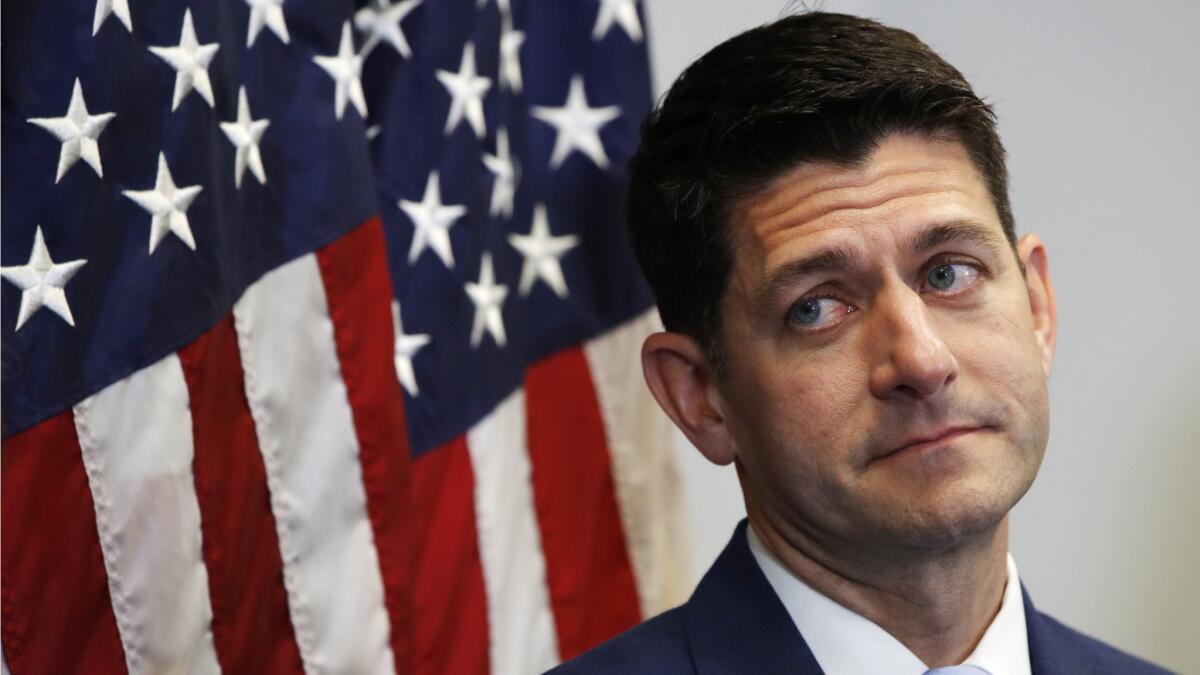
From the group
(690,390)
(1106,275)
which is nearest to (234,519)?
(690,390)

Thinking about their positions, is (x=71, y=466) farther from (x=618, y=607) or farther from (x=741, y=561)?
(x=618, y=607)

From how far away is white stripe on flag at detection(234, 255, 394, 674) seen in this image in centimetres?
198

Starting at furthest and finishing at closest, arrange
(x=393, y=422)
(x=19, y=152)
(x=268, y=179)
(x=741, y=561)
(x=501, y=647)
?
(x=501, y=647), (x=393, y=422), (x=268, y=179), (x=741, y=561), (x=19, y=152)

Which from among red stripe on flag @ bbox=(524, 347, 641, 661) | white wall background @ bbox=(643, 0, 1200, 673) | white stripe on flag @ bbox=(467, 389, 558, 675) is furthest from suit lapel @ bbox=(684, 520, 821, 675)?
white wall background @ bbox=(643, 0, 1200, 673)

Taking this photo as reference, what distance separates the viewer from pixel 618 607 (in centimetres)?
262

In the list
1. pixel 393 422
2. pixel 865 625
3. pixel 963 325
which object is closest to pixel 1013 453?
pixel 963 325

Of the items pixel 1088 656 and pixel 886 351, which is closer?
pixel 886 351

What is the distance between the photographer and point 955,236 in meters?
1.69

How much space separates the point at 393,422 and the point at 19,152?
69 centimetres

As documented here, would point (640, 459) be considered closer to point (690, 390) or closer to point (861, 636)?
point (690, 390)

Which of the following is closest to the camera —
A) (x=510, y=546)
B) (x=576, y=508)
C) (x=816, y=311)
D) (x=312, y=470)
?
(x=816, y=311)

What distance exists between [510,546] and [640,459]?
34 centimetres

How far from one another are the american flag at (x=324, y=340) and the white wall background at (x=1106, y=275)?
0.51 meters

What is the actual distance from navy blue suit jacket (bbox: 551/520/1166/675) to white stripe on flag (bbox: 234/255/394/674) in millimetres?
419
